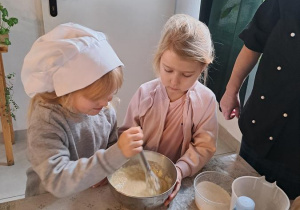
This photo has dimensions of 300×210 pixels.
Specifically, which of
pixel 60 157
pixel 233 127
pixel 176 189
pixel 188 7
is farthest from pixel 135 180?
pixel 188 7

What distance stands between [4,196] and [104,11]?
4.39ft

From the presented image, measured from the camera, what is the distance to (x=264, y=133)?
98 centimetres

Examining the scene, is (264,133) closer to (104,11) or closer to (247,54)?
(247,54)

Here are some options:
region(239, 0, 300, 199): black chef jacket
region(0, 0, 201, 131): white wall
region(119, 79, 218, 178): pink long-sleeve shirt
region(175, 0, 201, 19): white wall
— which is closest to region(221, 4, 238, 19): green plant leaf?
region(175, 0, 201, 19): white wall

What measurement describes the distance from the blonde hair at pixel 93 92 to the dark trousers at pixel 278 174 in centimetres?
58

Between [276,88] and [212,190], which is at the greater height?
[276,88]

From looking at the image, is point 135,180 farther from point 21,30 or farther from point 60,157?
point 21,30

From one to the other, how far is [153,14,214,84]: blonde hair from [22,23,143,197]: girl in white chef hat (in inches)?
9.1

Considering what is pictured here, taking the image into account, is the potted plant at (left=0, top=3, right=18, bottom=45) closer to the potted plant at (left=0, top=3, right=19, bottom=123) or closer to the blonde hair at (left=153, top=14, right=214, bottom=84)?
the potted plant at (left=0, top=3, right=19, bottom=123)

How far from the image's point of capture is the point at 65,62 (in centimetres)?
70

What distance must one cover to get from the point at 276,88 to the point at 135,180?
0.53 meters

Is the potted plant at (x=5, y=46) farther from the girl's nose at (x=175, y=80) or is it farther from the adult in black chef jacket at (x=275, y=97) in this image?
the adult in black chef jacket at (x=275, y=97)

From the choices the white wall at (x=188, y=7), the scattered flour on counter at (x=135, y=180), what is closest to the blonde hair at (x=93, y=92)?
the scattered flour on counter at (x=135, y=180)

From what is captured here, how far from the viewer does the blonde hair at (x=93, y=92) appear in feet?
2.46
